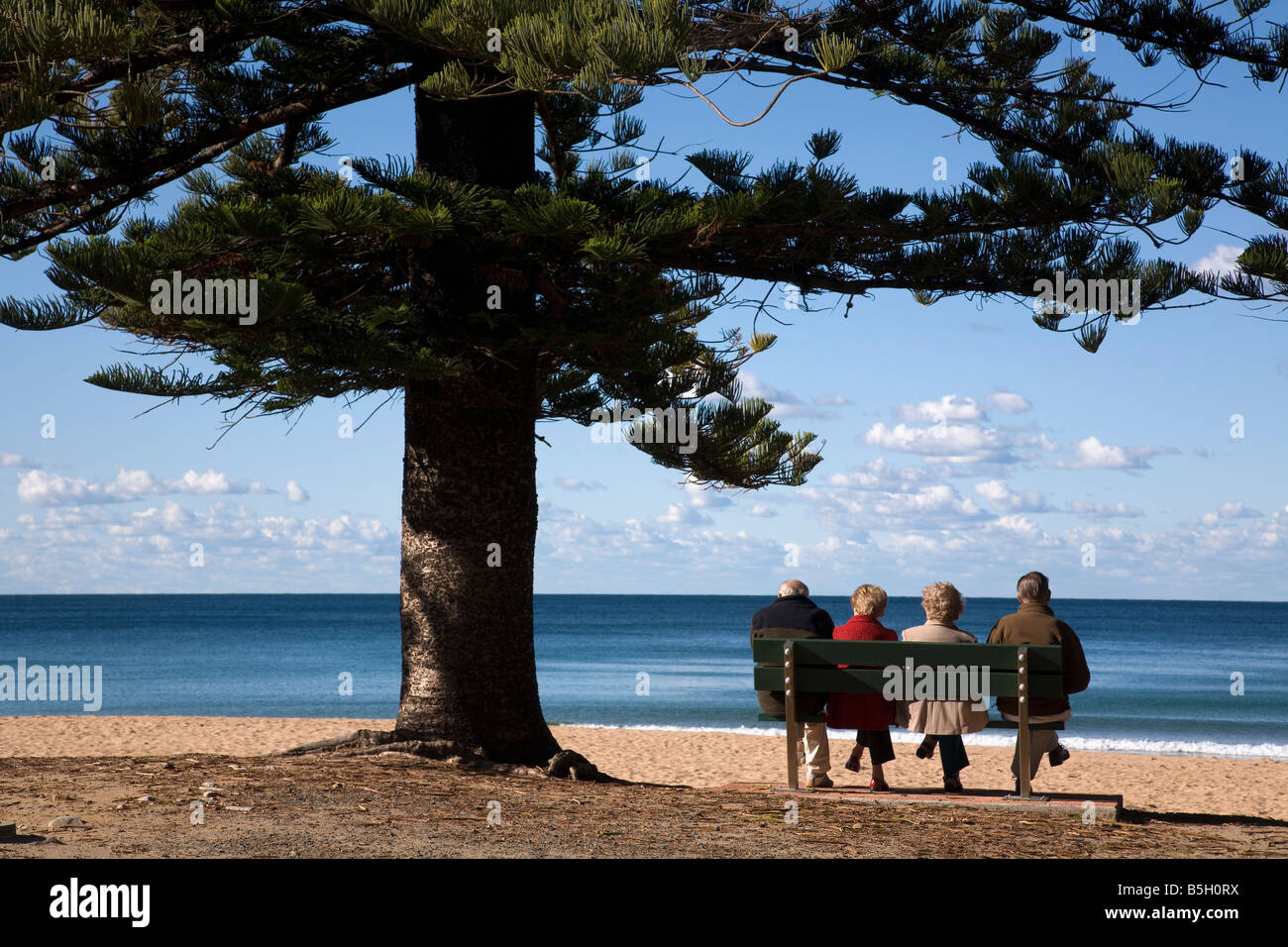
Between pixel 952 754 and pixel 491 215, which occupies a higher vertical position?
pixel 491 215

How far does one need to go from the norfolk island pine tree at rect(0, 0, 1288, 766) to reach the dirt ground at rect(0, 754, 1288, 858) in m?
1.00

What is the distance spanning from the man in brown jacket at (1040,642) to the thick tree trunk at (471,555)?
273cm

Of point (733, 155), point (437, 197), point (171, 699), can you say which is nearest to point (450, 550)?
point (437, 197)

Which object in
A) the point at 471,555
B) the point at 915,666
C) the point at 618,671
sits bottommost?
the point at 618,671

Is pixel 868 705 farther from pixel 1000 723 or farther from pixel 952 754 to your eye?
pixel 1000 723

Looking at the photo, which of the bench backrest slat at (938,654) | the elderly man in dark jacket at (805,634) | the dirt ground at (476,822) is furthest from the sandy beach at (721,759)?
the dirt ground at (476,822)

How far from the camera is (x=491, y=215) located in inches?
235

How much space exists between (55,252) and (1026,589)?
5.01 m

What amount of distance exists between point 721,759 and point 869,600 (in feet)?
24.4

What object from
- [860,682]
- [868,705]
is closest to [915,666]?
[860,682]

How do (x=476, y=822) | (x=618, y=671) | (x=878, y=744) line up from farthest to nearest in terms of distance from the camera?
(x=618, y=671) < (x=878, y=744) < (x=476, y=822)

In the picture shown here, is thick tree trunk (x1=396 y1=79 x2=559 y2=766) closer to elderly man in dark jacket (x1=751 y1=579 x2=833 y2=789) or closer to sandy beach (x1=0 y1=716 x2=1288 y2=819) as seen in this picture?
elderly man in dark jacket (x1=751 y1=579 x2=833 y2=789)

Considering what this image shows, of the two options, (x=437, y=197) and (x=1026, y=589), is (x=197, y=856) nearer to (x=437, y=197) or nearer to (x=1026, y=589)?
(x=437, y=197)

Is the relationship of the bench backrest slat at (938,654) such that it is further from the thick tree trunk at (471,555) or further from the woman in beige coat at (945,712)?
the thick tree trunk at (471,555)
